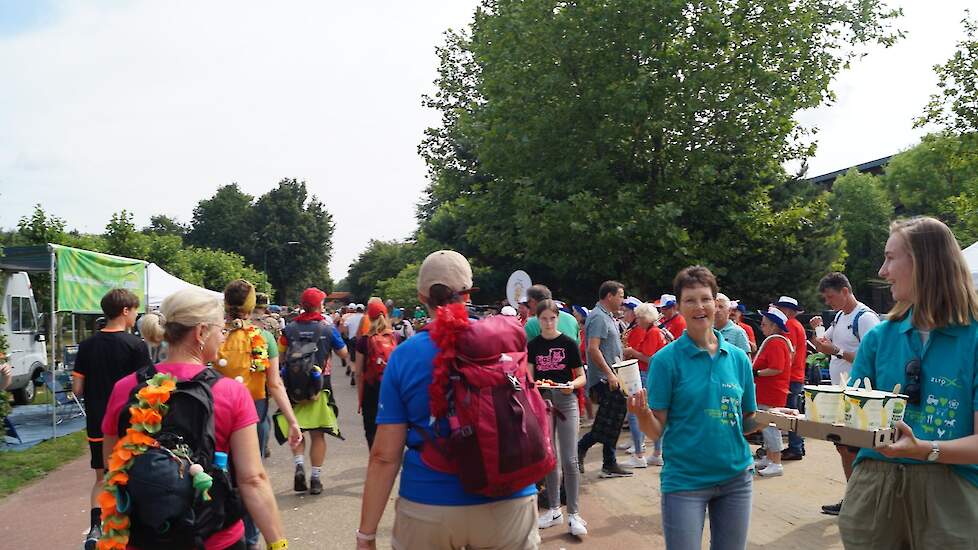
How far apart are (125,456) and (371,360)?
480 cm

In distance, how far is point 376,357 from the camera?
293 inches

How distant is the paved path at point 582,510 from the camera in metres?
6.21

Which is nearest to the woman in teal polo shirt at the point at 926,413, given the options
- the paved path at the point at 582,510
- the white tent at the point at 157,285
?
the paved path at the point at 582,510

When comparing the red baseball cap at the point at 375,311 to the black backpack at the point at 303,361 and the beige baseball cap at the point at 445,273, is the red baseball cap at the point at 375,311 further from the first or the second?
the beige baseball cap at the point at 445,273

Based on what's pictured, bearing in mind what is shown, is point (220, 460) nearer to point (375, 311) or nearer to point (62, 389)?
point (375, 311)

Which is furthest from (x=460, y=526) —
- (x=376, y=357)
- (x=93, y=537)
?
(x=376, y=357)

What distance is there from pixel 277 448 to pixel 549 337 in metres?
5.44

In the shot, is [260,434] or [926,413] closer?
[926,413]

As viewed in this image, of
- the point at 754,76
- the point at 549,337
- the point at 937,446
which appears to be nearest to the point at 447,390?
the point at 937,446

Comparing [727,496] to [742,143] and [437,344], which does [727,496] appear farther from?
[742,143]

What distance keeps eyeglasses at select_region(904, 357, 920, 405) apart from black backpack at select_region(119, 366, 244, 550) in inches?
98.8

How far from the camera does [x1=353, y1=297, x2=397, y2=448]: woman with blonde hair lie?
24.4ft

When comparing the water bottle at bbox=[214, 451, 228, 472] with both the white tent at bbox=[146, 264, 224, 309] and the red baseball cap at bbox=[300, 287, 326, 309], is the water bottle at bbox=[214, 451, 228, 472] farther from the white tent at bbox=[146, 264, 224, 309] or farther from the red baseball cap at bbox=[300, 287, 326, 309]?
the white tent at bbox=[146, 264, 224, 309]

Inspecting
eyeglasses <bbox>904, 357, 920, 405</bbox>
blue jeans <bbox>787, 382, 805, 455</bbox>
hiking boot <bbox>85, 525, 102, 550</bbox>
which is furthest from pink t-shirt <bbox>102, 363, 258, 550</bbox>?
blue jeans <bbox>787, 382, 805, 455</bbox>
